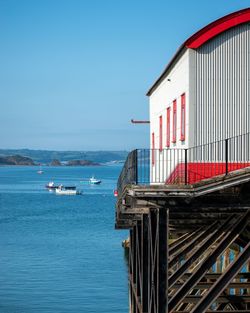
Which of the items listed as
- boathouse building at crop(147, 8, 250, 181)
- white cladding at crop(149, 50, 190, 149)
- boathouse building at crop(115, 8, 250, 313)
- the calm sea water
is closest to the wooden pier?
boathouse building at crop(115, 8, 250, 313)

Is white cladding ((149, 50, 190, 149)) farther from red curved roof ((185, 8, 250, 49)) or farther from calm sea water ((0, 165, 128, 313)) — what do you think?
calm sea water ((0, 165, 128, 313))

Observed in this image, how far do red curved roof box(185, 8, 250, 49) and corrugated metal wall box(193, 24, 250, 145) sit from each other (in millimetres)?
221

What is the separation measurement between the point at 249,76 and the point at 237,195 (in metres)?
4.24

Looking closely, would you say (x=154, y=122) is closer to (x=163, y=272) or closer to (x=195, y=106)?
(x=195, y=106)

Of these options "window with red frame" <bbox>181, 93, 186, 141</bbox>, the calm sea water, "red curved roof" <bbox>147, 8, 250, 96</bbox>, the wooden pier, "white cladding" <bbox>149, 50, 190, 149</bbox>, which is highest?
"red curved roof" <bbox>147, 8, 250, 96</bbox>

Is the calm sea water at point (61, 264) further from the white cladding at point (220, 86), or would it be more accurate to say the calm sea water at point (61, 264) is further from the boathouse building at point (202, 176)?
the white cladding at point (220, 86)

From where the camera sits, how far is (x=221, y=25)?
24.4 m

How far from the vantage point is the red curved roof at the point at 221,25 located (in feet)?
80.0

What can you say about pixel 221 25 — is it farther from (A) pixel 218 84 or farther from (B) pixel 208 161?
(B) pixel 208 161

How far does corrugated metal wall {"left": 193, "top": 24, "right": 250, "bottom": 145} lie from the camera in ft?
81.0

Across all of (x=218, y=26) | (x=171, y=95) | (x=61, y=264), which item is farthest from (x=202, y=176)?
(x=61, y=264)

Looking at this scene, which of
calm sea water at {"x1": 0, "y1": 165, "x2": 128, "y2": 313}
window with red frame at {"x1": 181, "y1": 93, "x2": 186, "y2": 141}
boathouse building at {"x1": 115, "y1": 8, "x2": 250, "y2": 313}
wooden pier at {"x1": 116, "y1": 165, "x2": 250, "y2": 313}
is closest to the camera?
wooden pier at {"x1": 116, "y1": 165, "x2": 250, "y2": 313}

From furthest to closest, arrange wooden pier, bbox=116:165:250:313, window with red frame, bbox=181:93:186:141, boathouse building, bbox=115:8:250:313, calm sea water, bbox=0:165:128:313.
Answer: calm sea water, bbox=0:165:128:313, window with red frame, bbox=181:93:186:141, boathouse building, bbox=115:8:250:313, wooden pier, bbox=116:165:250:313

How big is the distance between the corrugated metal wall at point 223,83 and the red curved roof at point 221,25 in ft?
0.72
